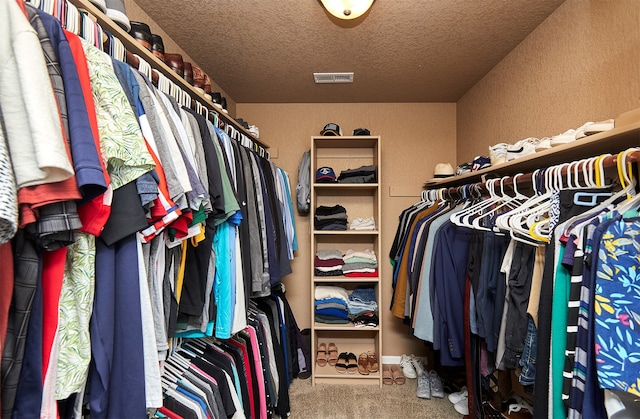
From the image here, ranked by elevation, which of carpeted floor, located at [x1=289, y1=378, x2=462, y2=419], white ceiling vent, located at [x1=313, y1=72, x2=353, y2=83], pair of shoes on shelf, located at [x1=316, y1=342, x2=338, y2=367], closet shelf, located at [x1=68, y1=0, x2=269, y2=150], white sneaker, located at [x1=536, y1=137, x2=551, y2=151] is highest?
white ceiling vent, located at [x1=313, y1=72, x2=353, y2=83]

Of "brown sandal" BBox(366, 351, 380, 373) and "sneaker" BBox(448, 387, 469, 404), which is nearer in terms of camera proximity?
"sneaker" BBox(448, 387, 469, 404)

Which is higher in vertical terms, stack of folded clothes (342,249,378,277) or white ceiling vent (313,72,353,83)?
white ceiling vent (313,72,353,83)

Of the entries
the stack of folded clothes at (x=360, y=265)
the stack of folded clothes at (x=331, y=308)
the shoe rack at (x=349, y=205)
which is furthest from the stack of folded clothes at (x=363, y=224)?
the stack of folded clothes at (x=331, y=308)

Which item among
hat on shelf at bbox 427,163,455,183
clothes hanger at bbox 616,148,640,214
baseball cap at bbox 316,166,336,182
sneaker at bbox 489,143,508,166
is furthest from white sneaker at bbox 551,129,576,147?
baseball cap at bbox 316,166,336,182

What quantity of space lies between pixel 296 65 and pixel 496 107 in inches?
52.1

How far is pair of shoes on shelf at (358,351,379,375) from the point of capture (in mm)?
2373

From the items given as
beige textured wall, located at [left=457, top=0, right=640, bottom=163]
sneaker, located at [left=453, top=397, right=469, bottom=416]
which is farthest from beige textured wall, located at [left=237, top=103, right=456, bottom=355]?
sneaker, located at [left=453, top=397, right=469, bottom=416]

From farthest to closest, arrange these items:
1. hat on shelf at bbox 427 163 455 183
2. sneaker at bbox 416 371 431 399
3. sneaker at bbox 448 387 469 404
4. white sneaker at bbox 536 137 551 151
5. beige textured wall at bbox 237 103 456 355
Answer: beige textured wall at bbox 237 103 456 355
hat on shelf at bbox 427 163 455 183
sneaker at bbox 416 371 431 399
sneaker at bbox 448 387 469 404
white sneaker at bbox 536 137 551 151

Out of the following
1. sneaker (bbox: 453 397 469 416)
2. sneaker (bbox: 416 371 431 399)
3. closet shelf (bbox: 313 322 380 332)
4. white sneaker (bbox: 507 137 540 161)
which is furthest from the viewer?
closet shelf (bbox: 313 322 380 332)

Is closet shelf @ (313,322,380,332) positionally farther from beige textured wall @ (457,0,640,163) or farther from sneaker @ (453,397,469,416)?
beige textured wall @ (457,0,640,163)

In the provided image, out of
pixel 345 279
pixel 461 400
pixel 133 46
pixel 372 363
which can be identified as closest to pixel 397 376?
pixel 372 363

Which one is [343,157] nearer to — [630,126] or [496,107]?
[496,107]

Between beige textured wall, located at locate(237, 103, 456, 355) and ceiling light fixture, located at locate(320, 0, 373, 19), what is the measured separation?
1.37 m

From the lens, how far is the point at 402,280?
7.07 ft
